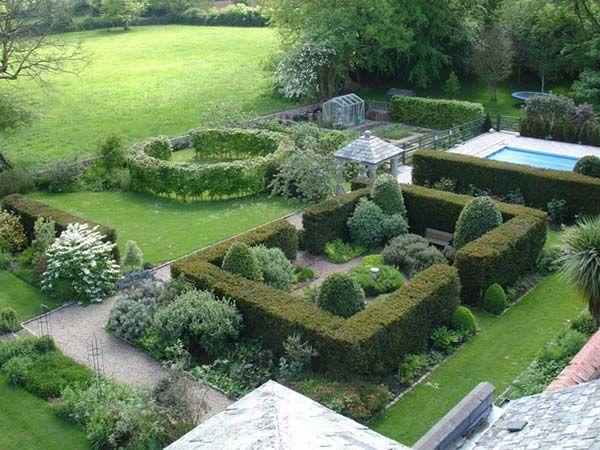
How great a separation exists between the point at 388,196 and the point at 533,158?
12018mm

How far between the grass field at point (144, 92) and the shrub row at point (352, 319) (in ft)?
55.4

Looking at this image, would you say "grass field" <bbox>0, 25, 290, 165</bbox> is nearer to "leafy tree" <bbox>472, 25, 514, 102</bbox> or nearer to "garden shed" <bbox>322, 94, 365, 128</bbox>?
"garden shed" <bbox>322, 94, 365, 128</bbox>

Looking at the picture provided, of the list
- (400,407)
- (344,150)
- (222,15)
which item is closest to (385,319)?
(400,407)

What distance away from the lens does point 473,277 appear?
16141 millimetres

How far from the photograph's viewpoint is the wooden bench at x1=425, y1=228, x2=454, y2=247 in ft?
64.4

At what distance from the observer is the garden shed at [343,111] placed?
34.9 meters

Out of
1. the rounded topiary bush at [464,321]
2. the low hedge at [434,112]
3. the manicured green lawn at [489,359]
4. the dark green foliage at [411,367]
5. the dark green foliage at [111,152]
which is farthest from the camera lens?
the low hedge at [434,112]

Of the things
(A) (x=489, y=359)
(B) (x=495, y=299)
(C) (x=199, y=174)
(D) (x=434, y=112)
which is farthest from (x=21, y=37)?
(A) (x=489, y=359)

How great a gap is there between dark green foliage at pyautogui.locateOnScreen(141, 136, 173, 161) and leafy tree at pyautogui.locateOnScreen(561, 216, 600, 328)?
1756cm

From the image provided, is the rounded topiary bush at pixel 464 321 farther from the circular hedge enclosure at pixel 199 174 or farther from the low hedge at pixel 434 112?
the low hedge at pixel 434 112

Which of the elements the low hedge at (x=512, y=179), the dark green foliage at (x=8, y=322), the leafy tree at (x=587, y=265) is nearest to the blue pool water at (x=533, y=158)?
the low hedge at (x=512, y=179)

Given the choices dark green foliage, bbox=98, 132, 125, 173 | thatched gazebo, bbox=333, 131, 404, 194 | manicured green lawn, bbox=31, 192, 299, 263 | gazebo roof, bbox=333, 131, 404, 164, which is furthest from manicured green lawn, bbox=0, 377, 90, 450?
dark green foliage, bbox=98, 132, 125, 173

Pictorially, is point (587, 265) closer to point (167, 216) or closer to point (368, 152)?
point (368, 152)

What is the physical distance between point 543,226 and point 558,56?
2377 centimetres
